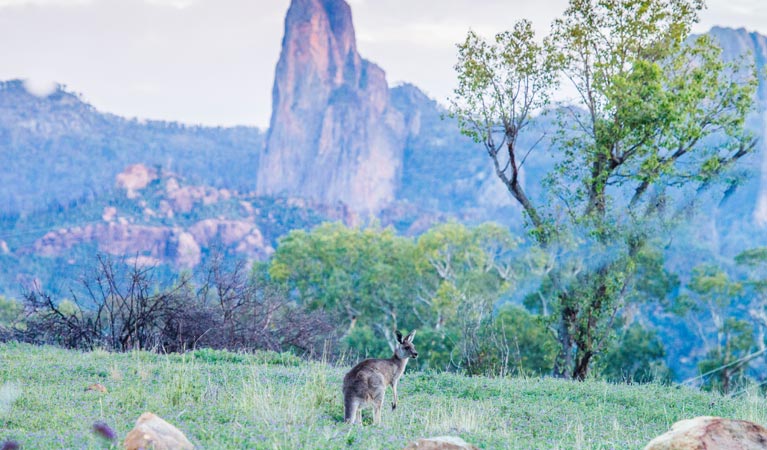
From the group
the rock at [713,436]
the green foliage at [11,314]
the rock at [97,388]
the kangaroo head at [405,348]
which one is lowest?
the green foliage at [11,314]

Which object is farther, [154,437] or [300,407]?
[300,407]

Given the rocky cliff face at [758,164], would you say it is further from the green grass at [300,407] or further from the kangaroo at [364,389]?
the kangaroo at [364,389]

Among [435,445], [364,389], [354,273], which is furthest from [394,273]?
[435,445]

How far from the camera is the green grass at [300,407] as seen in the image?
285 inches

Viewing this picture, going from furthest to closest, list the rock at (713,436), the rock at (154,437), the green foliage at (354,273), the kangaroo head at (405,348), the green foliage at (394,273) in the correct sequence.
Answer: the green foliage at (354,273), the green foliage at (394,273), the kangaroo head at (405,348), the rock at (713,436), the rock at (154,437)

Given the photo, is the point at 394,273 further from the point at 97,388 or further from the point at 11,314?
the point at 97,388

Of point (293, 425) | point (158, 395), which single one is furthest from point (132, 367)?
point (293, 425)

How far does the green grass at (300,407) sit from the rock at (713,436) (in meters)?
1.00

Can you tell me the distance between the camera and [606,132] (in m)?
17.1

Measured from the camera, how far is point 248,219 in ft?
486

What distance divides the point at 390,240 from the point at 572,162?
118 ft

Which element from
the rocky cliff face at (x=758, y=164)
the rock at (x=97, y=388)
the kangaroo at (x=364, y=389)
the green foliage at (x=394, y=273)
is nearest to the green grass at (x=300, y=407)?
the rock at (x=97, y=388)

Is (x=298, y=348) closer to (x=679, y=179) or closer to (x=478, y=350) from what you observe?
(x=478, y=350)

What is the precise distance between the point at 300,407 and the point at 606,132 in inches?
429
